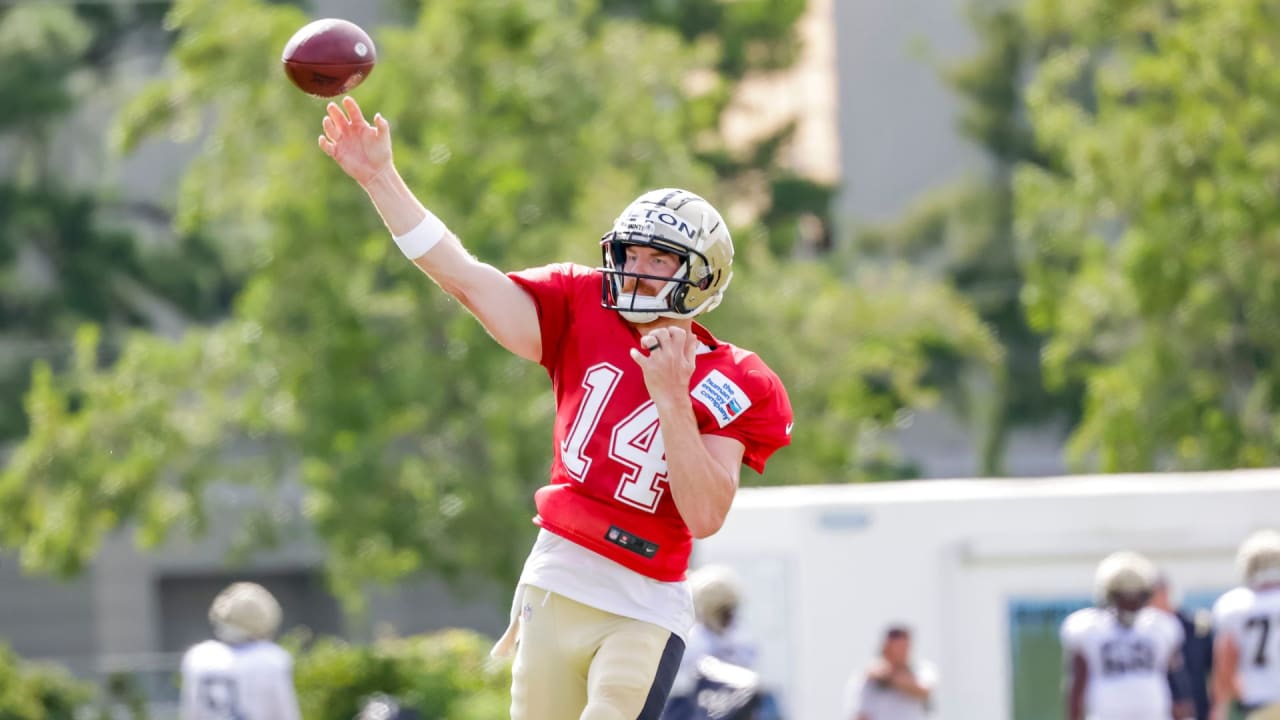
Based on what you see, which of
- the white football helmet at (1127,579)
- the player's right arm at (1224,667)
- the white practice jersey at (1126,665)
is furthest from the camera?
the white practice jersey at (1126,665)

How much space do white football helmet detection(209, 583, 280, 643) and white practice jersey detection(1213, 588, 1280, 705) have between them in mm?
4623

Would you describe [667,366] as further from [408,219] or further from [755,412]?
[408,219]

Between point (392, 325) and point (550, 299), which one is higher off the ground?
point (392, 325)

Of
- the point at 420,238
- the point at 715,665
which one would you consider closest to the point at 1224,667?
the point at 715,665

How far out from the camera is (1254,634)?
9.49 meters

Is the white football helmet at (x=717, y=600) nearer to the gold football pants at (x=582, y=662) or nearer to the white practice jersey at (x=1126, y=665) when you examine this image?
the white practice jersey at (x=1126, y=665)

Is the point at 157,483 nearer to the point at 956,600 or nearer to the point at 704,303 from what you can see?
the point at 956,600

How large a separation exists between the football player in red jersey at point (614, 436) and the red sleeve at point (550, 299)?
0.03 metres

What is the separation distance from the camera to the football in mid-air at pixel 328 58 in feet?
16.0

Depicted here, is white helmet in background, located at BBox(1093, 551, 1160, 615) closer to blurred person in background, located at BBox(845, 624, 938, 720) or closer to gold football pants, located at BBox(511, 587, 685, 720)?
blurred person in background, located at BBox(845, 624, 938, 720)

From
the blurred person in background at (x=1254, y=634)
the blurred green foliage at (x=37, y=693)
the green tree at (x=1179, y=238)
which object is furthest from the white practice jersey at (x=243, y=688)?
→ the green tree at (x=1179, y=238)

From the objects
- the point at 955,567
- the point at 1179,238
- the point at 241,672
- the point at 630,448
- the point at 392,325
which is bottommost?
the point at 630,448

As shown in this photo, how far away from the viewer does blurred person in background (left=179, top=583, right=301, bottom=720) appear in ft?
33.2

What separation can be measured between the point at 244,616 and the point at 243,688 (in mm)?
359
